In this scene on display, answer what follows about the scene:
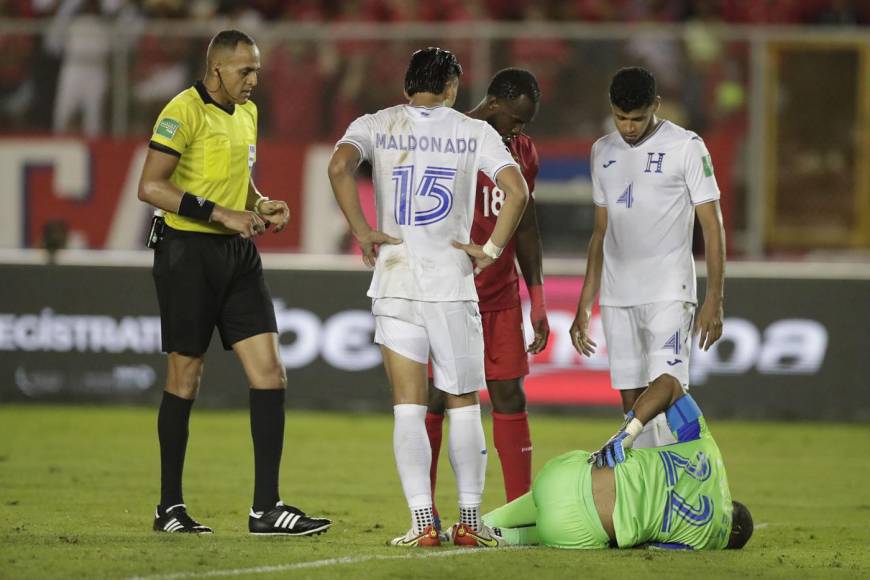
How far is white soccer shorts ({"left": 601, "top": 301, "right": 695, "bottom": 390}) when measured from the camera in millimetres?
7430

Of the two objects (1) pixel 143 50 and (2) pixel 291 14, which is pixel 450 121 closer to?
(1) pixel 143 50

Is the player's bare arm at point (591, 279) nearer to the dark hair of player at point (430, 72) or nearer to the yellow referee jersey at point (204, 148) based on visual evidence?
the dark hair of player at point (430, 72)

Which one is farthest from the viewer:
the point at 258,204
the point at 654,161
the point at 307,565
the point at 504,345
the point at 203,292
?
the point at 504,345

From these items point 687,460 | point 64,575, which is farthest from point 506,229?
point 64,575

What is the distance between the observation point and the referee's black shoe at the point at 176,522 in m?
7.04

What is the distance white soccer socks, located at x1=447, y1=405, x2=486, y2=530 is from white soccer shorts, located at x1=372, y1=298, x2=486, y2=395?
135 millimetres

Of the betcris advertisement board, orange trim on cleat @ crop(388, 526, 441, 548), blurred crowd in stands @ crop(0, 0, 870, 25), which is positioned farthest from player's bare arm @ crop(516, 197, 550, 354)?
blurred crowd in stands @ crop(0, 0, 870, 25)

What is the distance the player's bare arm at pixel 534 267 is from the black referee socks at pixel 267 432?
1379mm

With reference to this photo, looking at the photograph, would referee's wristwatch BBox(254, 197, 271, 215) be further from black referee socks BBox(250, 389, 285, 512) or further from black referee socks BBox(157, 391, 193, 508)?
black referee socks BBox(157, 391, 193, 508)

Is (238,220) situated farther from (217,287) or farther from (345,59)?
(345,59)

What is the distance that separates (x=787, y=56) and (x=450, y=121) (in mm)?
8474

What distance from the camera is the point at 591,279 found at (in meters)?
7.75

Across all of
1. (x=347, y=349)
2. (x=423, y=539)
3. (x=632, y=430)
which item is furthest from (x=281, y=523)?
(x=347, y=349)

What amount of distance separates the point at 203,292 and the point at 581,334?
77.3 inches
